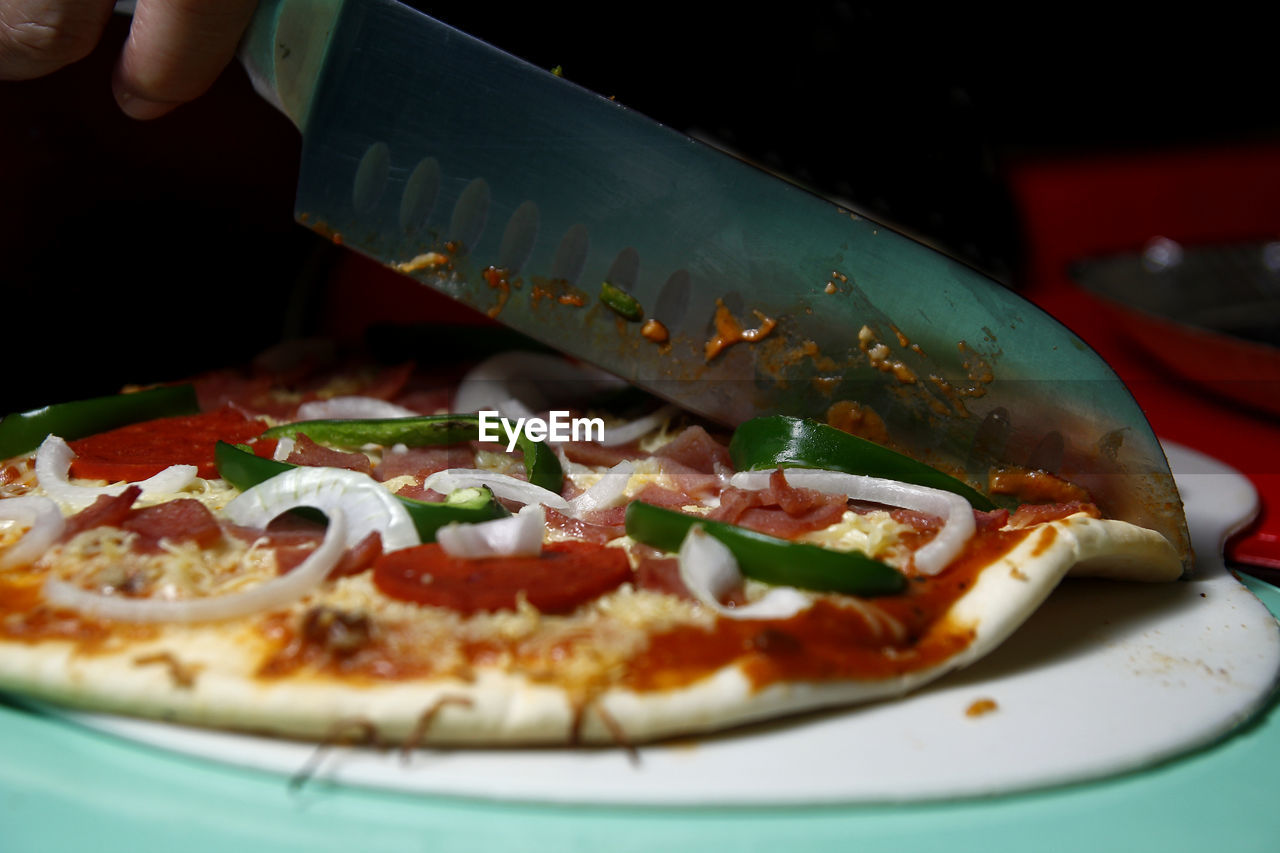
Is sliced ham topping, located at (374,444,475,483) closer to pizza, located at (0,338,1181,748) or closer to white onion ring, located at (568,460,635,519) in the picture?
pizza, located at (0,338,1181,748)

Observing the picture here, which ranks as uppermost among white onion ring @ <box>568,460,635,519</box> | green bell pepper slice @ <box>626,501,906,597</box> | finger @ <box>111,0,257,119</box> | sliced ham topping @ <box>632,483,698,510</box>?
finger @ <box>111,0,257,119</box>

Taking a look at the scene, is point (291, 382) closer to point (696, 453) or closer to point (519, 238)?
point (519, 238)

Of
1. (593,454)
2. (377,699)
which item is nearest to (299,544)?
(377,699)

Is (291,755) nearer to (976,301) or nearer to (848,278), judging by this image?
(848,278)

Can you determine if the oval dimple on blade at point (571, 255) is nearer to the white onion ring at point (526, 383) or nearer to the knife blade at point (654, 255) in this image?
the knife blade at point (654, 255)

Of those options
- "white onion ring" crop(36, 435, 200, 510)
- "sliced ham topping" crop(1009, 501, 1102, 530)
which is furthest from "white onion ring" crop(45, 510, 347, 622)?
"sliced ham topping" crop(1009, 501, 1102, 530)

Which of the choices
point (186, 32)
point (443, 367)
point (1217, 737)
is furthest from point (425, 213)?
point (1217, 737)

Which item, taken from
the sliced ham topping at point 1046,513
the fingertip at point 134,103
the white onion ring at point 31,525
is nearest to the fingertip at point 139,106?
the fingertip at point 134,103

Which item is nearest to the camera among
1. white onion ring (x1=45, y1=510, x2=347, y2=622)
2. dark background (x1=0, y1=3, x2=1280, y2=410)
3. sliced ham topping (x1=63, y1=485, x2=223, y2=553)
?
white onion ring (x1=45, y1=510, x2=347, y2=622)
